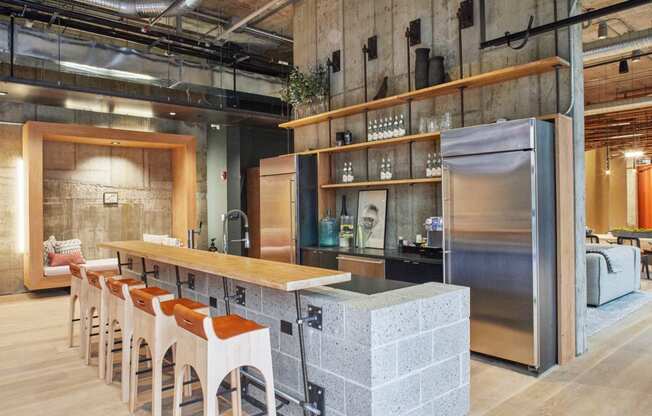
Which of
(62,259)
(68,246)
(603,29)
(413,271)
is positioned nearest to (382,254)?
(413,271)

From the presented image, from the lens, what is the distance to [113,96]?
623 cm

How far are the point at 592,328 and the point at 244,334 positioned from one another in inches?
162

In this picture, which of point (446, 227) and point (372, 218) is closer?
point (446, 227)

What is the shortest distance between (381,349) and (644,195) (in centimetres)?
1920

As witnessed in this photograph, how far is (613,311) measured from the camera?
5.67 m

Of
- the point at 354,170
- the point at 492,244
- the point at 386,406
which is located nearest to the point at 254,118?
the point at 354,170

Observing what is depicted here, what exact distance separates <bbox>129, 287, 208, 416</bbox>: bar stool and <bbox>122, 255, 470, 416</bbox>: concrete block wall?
22.1 inches

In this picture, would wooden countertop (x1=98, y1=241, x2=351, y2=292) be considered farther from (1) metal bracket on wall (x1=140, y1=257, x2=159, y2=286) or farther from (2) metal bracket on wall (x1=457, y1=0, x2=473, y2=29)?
(2) metal bracket on wall (x1=457, y1=0, x2=473, y2=29)

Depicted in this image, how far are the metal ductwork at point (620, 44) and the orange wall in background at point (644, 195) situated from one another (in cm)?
1395

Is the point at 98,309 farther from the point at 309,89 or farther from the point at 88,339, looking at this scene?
the point at 309,89

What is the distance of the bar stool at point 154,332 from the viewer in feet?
9.20

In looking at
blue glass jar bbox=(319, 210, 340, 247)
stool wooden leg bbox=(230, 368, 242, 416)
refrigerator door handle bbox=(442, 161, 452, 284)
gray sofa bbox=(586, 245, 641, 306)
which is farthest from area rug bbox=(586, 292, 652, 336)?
stool wooden leg bbox=(230, 368, 242, 416)

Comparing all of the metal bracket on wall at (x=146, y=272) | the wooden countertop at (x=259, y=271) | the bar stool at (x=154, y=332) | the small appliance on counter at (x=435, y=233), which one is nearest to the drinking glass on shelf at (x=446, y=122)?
the small appliance on counter at (x=435, y=233)

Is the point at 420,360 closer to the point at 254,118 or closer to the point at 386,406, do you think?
the point at 386,406
